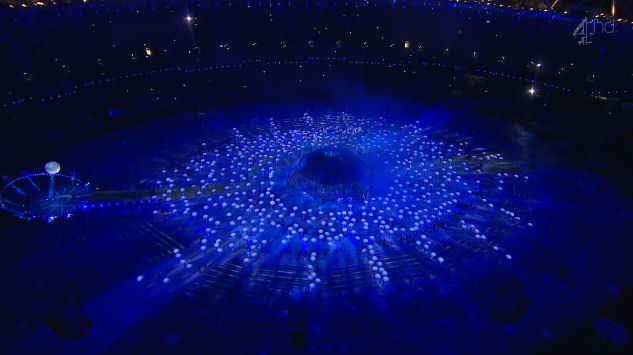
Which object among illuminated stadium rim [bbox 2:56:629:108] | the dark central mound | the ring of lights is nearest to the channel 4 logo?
illuminated stadium rim [bbox 2:56:629:108]

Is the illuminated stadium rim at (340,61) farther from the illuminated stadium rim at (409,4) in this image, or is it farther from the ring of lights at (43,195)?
the ring of lights at (43,195)

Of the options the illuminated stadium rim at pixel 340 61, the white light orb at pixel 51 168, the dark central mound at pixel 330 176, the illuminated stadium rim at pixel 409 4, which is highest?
the illuminated stadium rim at pixel 409 4

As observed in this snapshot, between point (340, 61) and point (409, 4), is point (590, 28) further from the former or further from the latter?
point (340, 61)

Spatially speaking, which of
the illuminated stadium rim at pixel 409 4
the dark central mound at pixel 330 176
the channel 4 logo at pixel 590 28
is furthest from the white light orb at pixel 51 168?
the channel 4 logo at pixel 590 28

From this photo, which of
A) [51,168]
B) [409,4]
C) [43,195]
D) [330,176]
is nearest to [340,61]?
[409,4]

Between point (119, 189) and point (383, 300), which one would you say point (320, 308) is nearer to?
point (383, 300)

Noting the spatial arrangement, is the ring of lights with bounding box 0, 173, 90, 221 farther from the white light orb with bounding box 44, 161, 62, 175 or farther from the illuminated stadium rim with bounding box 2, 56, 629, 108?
the illuminated stadium rim with bounding box 2, 56, 629, 108
